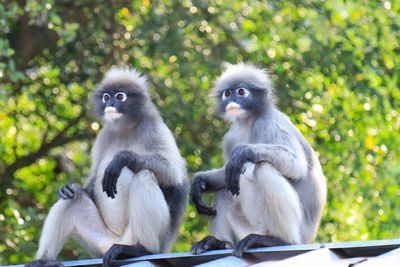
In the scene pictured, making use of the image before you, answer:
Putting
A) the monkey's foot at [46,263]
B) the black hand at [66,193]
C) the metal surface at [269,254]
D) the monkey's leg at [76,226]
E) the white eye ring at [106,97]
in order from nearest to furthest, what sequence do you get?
the metal surface at [269,254], the monkey's foot at [46,263], the monkey's leg at [76,226], the black hand at [66,193], the white eye ring at [106,97]

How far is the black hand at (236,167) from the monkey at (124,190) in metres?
0.56

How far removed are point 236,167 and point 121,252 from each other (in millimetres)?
913

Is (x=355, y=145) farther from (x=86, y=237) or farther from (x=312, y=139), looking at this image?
(x=86, y=237)

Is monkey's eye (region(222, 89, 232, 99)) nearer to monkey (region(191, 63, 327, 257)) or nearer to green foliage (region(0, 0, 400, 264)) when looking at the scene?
monkey (region(191, 63, 327, 257))

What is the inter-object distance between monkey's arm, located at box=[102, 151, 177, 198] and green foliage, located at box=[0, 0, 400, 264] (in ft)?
10.1

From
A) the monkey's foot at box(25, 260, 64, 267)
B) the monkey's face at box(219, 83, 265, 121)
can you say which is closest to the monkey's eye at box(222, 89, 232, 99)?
the monkey's face at box(219, 83, 265, 121)

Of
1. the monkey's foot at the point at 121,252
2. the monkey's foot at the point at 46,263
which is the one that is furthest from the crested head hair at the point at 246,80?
the monkey's foot at the point at 46,263

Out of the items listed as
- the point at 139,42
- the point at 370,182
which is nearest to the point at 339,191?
the point at 370,182

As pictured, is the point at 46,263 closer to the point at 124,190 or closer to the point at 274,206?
the point at 124,190

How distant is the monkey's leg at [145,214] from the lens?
668 cm

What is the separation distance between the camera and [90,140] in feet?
35.6

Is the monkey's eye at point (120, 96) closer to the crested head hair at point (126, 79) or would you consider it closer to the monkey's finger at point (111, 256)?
the crested head hair at point (126, 79)

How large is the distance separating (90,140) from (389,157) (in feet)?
10.6

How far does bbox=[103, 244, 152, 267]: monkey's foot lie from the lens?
6.34 m
